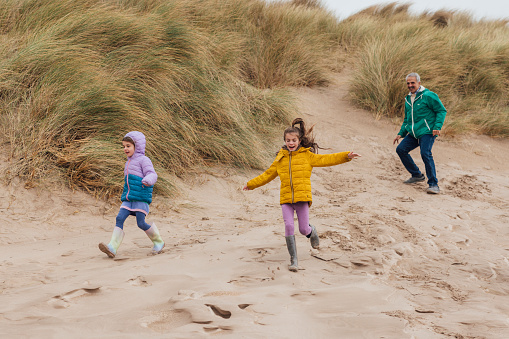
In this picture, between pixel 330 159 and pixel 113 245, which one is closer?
pixel 330 159

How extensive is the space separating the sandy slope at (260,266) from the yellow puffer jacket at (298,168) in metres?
0.55

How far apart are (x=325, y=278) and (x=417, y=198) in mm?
3704

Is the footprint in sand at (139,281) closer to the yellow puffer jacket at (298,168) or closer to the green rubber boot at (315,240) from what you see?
the yellow puffer jacket at (298,168)

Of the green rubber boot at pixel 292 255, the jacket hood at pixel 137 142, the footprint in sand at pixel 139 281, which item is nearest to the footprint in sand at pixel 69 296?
the footprint in sand at pixel 139 281

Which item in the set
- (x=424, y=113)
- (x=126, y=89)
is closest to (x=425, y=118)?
(x=424, y=113)

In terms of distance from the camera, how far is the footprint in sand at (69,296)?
9.70 ft

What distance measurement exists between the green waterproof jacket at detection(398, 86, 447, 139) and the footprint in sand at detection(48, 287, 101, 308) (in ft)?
17.9

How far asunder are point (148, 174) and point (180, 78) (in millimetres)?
3434

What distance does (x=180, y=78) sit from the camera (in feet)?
24.3

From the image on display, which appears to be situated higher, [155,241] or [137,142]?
[137,142]

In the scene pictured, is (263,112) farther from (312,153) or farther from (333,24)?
(333,24)

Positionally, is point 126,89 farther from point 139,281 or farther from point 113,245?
point 139,281

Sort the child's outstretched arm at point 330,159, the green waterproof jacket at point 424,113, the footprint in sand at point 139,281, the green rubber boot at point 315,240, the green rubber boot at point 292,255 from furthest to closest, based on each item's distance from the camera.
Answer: the green waterproof jacket at point 424,113 < the green rubber boot at point 315,240 < the child's outstretched arm at point 330,159 < the green rubber boot at point 292,255 < the footprint in sand at point 139,281

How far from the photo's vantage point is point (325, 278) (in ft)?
11.8
